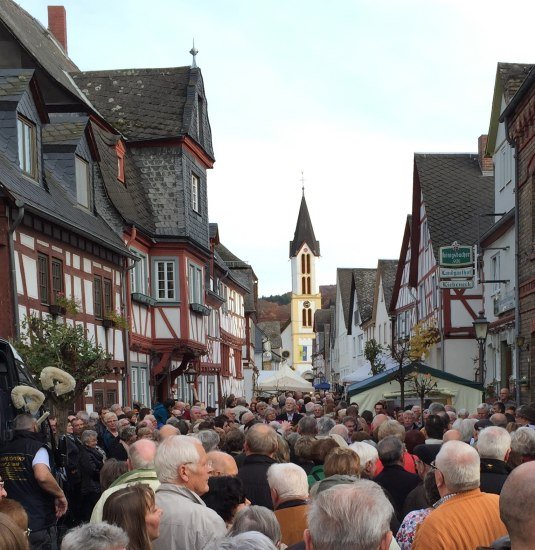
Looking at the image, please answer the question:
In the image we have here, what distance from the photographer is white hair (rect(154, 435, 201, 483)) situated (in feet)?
21.2

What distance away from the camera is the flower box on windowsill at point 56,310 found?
22.9 meters

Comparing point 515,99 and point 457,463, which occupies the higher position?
point 515,99

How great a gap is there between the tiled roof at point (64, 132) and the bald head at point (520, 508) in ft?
78.0

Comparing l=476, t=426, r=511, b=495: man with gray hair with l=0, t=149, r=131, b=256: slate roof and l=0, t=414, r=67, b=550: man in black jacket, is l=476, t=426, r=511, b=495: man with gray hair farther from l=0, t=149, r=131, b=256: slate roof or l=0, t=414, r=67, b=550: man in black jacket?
l=0, t=149, r=131, b=256: slate roof

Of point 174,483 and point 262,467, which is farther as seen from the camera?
point 262,467

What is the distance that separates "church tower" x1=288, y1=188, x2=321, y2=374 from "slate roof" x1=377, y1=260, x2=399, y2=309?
226 ft

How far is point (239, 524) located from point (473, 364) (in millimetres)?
34217

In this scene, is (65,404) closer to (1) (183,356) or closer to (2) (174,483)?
(2) (174,483)

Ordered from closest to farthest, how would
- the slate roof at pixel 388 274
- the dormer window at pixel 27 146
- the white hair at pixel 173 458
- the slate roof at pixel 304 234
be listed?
the white hair at pixel 173 458, the dormer window at pixel 27 146, the slate roof at pixel 388 274, the slate roof at pixel 304 234

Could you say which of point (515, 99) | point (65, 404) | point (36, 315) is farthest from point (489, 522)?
point (515, 99)

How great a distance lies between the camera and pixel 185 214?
33.9 m

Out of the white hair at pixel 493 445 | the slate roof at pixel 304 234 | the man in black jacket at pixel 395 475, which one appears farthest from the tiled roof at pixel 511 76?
the slate roof at pixel 304 234

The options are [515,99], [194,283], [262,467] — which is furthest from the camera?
[194,283]

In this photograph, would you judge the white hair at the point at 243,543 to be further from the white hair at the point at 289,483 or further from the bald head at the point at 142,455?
the bald head at the point at 142,455
